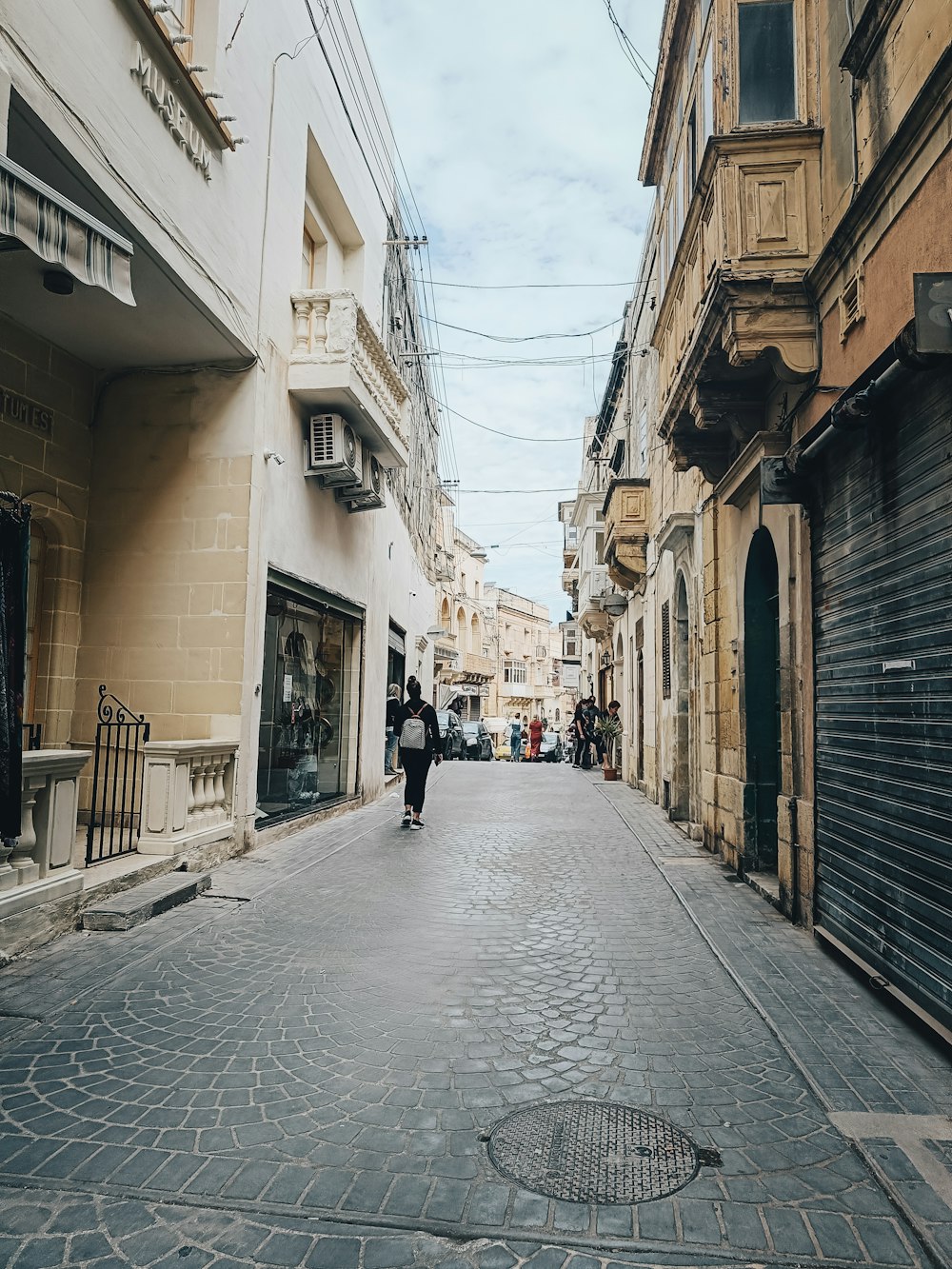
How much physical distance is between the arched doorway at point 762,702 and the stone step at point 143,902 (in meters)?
5.05

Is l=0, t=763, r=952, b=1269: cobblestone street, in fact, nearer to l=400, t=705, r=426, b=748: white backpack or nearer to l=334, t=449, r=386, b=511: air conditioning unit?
l=400, t=705, r=426, b=748: white backpack

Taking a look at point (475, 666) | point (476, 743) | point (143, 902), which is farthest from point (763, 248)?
point (475, 666)

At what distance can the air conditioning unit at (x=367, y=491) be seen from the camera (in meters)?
11.9

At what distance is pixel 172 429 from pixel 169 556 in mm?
1393

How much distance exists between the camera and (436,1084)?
140 inches

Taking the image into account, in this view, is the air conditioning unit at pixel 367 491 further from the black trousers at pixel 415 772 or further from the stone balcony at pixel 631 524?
the stone balcony at pixel 631 524

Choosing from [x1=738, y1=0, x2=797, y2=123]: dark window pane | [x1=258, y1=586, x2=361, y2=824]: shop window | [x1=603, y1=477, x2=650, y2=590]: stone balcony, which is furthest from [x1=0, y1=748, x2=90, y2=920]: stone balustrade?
[x1=603, y1=477, x2=650, y2=590]: stone balcony

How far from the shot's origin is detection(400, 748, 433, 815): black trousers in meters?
10.9

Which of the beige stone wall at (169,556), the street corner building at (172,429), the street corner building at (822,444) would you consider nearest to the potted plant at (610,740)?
the street corner building at (822,444)

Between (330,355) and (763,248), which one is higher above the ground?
(330,355)

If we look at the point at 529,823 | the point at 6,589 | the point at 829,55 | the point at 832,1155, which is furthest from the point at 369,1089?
the point at 529,823

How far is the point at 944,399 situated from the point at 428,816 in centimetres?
940

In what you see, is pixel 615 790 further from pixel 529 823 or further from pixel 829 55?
pixel 829 55

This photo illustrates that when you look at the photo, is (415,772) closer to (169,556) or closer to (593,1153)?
(169,556)
